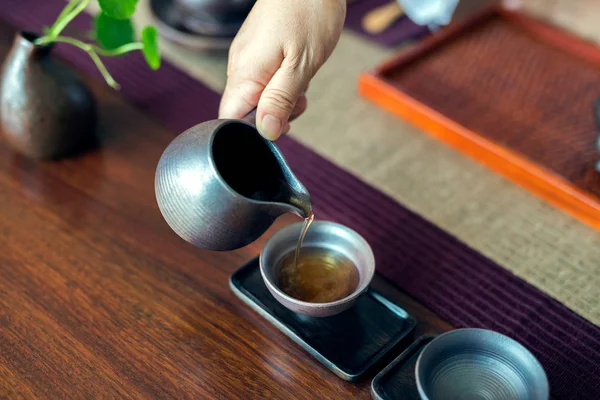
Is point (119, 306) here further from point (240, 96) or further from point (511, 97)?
point (511, 97)

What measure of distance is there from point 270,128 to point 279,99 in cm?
7

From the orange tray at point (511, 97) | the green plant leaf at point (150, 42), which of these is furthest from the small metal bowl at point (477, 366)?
the green plant leaf at point (150, 42)

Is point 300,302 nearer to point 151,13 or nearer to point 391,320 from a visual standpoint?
point 391,320

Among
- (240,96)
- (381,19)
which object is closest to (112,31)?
(240,96)

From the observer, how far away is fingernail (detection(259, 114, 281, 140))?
95 centimetres

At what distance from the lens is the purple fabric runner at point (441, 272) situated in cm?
99

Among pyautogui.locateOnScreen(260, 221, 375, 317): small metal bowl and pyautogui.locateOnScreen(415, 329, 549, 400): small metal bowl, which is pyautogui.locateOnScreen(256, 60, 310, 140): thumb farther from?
pyautogui.locateOnScreen(415, 329, 549, 400): small metal bowl

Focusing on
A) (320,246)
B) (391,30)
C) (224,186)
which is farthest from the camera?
(391,30)

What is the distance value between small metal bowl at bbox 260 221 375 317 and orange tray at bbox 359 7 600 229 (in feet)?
1.62

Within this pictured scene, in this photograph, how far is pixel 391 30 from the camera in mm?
1798

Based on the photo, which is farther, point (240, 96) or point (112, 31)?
point (112, 31)

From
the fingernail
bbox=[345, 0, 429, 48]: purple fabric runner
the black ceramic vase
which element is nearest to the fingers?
the fingernail

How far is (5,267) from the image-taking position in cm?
108

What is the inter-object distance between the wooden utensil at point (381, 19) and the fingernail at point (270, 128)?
3.08 ft
